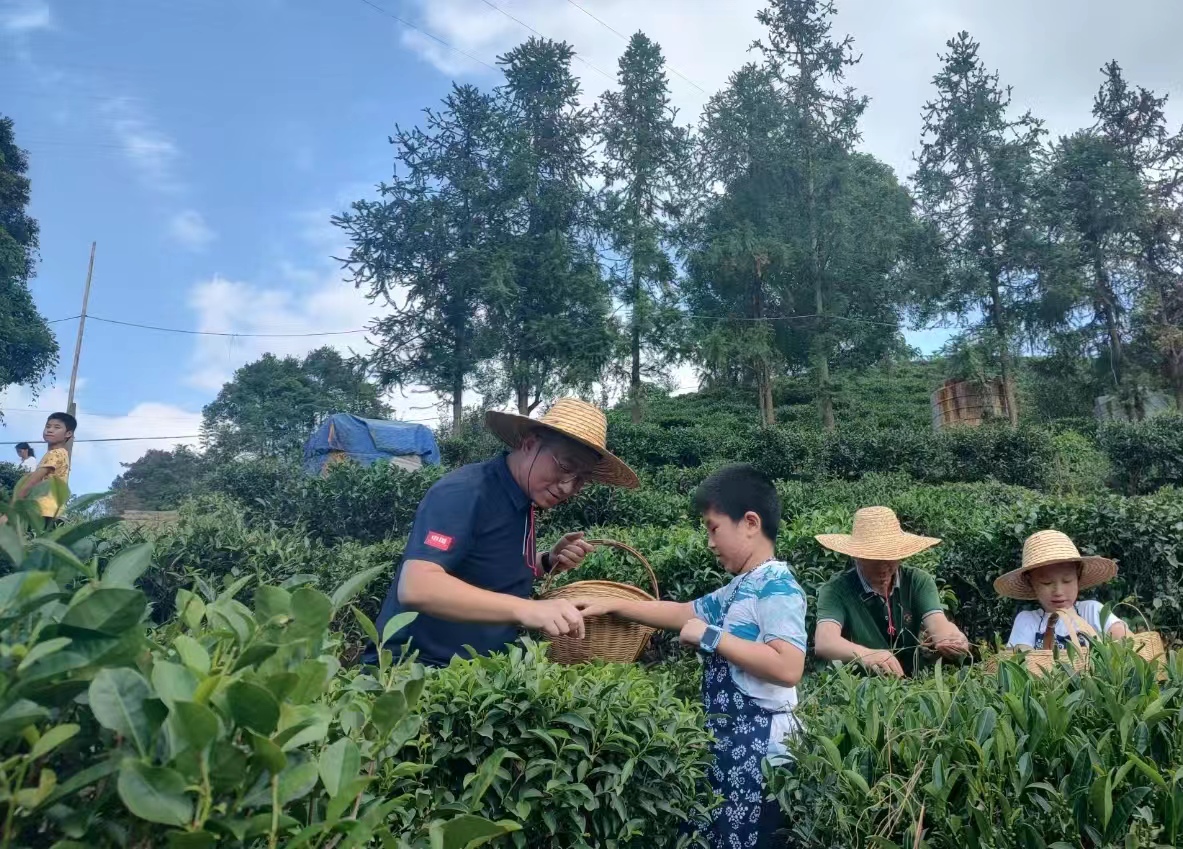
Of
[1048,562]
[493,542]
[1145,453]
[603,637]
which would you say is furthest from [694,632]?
[1145,453]

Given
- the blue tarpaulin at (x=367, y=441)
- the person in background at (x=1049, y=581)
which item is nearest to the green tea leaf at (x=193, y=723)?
the person in background at (x=1049, y=581)

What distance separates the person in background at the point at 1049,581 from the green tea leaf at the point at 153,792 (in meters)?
3.52

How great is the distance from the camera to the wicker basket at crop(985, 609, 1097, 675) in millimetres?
2021

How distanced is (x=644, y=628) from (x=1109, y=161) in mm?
26801

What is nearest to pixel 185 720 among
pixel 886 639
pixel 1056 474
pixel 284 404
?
pixel 886 639

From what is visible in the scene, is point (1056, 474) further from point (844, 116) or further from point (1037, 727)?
point (844, 116)

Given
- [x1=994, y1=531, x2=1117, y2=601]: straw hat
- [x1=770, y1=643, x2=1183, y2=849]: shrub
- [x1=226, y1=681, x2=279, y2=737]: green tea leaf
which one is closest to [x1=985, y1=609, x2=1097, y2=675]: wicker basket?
[x1=770, y1=643, x2=1183, y2=849]: shrub

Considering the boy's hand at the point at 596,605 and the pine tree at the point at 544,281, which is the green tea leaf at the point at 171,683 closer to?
the boy's hand at the point at 596,605

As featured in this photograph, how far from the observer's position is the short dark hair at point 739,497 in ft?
8.23

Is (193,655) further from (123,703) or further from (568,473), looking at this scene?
(568,473)

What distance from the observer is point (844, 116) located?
28469 mm

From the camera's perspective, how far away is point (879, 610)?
11.6ft

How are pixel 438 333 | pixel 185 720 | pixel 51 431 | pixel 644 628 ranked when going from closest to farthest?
pixel 185 720 < pixel 644 628 < pixel 51 431 < pixel 438 333

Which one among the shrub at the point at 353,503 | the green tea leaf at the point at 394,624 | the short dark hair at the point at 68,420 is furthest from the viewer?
the shrub at the point at 353,503
